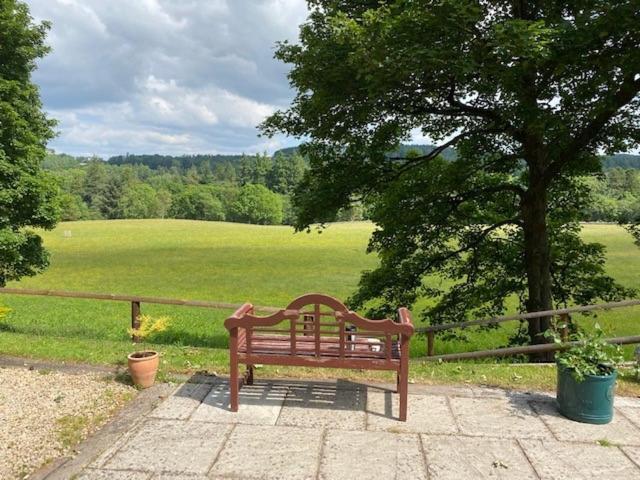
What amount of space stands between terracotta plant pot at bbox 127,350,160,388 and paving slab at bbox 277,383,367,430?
1888 mm

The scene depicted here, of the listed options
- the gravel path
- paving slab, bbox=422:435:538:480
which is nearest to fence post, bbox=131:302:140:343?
the gravel path

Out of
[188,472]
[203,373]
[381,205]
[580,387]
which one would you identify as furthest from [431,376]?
[381,205]

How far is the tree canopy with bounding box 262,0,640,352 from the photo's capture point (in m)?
6.93

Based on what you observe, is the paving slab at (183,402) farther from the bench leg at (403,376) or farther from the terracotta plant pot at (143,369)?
the bench leg at (403,376)

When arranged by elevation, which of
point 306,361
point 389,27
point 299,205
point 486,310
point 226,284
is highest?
point 389,27

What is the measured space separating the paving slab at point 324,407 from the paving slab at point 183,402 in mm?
1100

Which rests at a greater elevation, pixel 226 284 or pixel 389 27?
pixel 389 27

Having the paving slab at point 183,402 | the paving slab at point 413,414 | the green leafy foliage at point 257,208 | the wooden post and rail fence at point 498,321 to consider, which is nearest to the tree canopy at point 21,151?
the wooden post and rail fence at point 498,321

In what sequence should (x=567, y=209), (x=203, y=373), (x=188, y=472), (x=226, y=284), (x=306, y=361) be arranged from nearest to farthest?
(x=188, y=472) < (x=306, y=361) < (x=203, y=373) < (x=567, y=209) < (x=226, y=284)

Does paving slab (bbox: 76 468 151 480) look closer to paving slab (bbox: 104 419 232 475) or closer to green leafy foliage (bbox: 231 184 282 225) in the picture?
paving slab (bbox: 104 419 232 475)

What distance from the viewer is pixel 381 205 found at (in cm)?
1077

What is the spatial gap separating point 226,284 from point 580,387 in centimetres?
2670

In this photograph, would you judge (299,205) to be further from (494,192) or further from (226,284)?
(226,284)

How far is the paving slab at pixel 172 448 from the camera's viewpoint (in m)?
4.26
